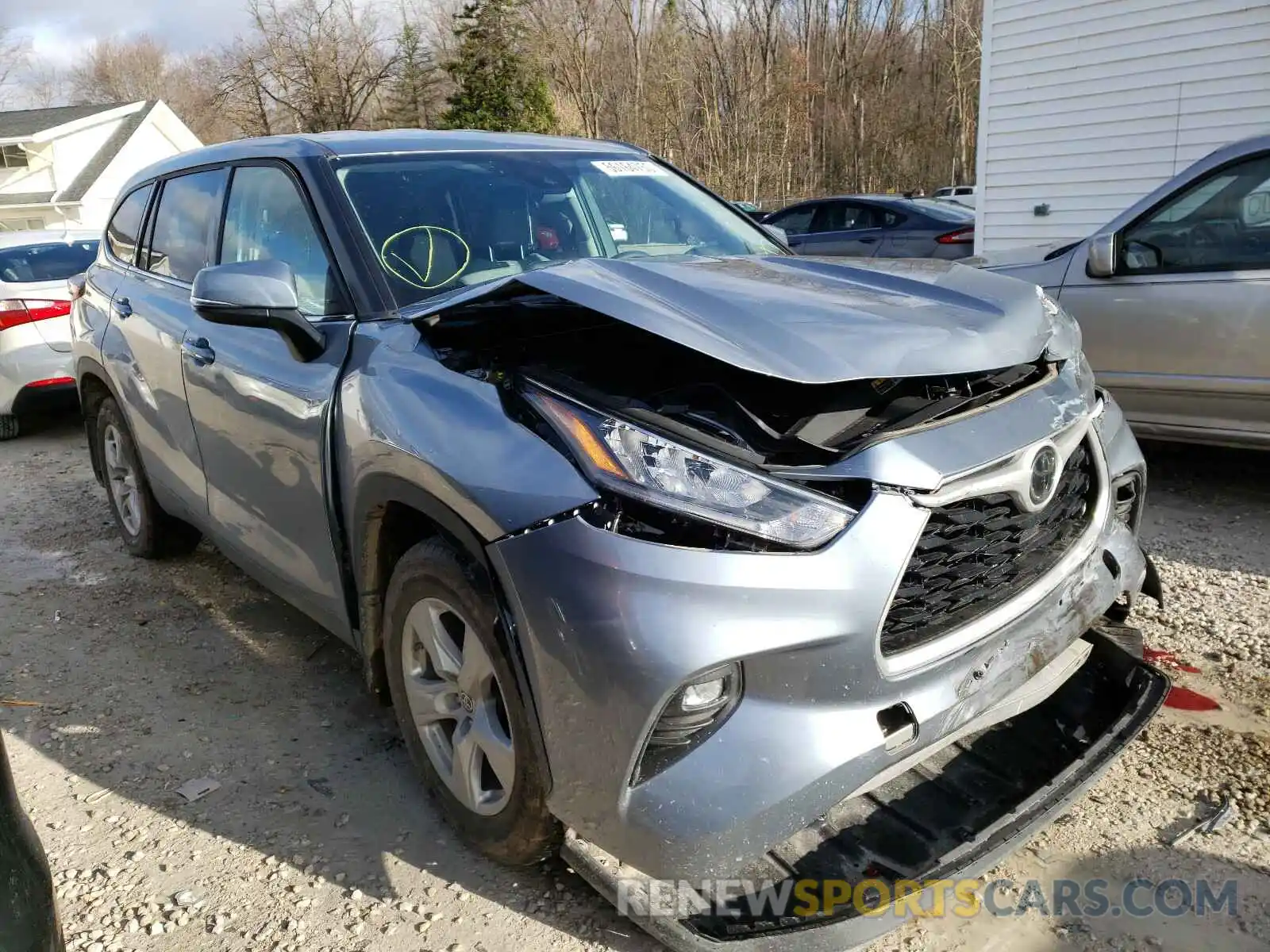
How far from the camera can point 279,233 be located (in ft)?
10.5

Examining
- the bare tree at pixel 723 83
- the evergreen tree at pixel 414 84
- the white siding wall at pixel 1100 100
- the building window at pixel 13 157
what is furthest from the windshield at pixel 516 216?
the evergreen tree at pixel 414 84

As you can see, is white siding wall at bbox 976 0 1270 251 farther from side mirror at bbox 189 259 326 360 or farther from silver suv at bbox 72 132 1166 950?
side mirror at bbox 189 259 326 360

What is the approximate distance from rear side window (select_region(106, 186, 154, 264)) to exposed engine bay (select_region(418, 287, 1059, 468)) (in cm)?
263

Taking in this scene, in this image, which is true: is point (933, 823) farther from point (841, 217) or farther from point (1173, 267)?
point (841, 217)

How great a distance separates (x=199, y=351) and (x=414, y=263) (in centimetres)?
103

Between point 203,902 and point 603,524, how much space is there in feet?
4.95

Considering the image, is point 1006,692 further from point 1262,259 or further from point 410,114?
point 410,114

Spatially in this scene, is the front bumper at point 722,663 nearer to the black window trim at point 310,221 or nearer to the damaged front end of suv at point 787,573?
the damaged front end of suv at point 787,573

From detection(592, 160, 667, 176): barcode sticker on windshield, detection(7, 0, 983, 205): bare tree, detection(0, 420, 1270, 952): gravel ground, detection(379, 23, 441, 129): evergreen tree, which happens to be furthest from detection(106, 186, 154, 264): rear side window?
detection(379, 23, 441, 129): evergreen tree

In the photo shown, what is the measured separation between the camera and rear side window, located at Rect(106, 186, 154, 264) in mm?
4402

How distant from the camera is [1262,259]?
14.5 feet

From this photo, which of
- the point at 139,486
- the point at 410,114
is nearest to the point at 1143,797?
the point at 139,486

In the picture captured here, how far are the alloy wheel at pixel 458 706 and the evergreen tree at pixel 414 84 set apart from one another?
41.8m

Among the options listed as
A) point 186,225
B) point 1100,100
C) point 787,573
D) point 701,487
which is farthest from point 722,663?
point 1100,100
